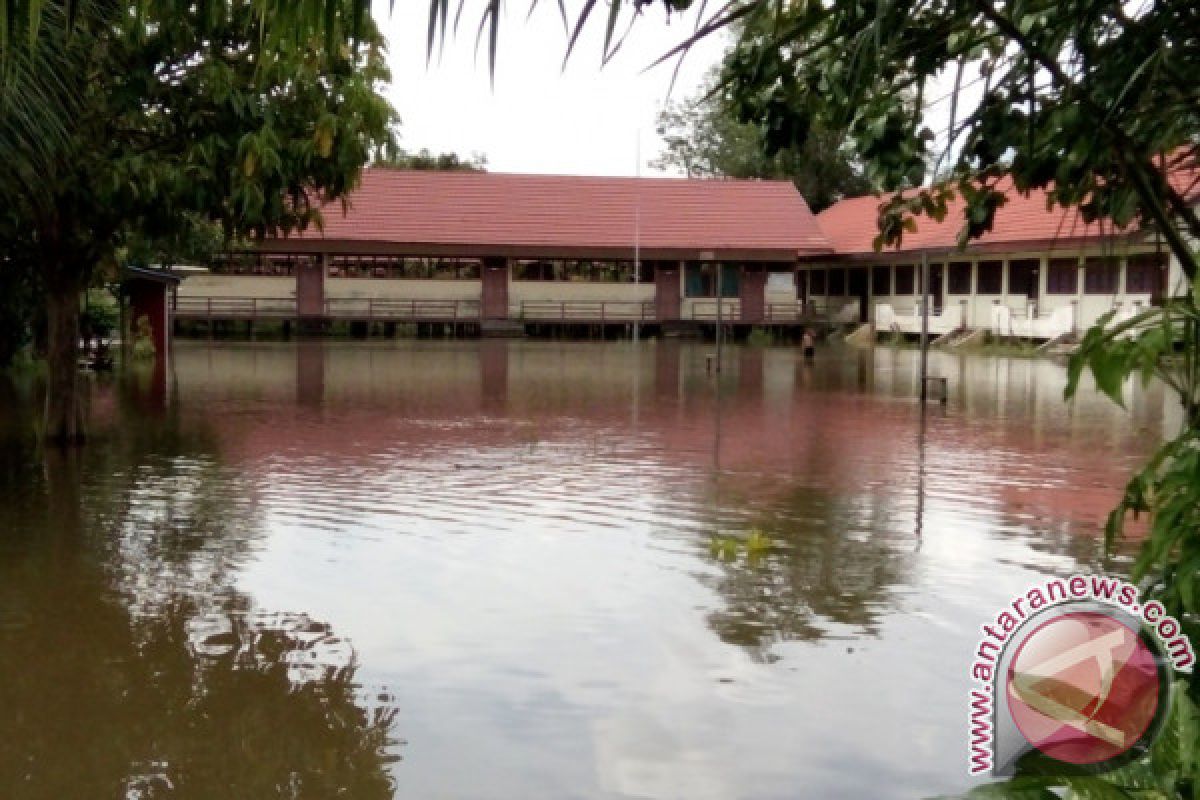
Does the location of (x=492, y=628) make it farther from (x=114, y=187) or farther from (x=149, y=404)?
(x=149, y=404)

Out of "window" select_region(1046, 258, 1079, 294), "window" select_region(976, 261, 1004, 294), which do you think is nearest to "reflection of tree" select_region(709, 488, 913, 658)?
"window" select_region(1046, 258, 1079, 294)

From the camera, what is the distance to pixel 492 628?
23.3ft

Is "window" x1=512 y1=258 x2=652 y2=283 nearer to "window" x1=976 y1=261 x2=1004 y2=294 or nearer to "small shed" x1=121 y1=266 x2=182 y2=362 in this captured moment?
"window" x1=976 y1=261 x2=1004 y2=294

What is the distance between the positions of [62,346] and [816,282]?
1625 inches

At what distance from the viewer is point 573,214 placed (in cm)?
4606

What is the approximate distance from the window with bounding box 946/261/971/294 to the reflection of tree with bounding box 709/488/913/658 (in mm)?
32004

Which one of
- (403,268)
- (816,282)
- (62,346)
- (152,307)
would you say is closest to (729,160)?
(816,282)

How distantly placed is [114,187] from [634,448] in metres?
6.09

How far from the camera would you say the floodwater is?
531cm

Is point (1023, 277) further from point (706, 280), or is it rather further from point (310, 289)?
point (310, 289)

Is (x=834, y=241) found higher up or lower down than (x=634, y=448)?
higher up


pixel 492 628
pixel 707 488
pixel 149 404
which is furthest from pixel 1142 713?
pixel 149 404

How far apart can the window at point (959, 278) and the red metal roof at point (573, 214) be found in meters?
5.44

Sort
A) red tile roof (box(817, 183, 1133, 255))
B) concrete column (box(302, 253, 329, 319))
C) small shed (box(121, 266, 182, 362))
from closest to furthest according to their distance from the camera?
1. small shed (box(121, 266, 182, 362))
2. red tile roof (box(817, 183, 1133, 255))
3. concrete column (box(302, 253, 329, 319))
